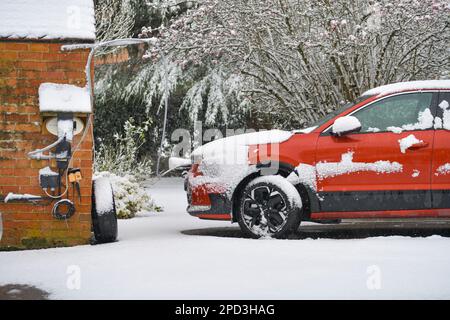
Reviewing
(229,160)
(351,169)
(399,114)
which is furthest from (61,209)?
(399,114)

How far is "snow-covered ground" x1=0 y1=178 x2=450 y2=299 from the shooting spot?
18.3 feet

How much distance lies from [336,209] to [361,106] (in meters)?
1.21

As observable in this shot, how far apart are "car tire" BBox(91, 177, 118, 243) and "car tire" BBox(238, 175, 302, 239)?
1.42m

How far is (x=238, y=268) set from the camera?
652 centimetres

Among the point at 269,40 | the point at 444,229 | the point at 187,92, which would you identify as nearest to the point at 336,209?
the point at 444,229

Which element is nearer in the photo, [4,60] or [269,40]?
[4,60]

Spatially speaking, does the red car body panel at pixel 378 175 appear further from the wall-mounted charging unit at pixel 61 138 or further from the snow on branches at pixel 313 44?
the snow on branches at pixel 313 44

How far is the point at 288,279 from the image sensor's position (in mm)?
5988

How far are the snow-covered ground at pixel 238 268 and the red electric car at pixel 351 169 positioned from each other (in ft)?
1.15

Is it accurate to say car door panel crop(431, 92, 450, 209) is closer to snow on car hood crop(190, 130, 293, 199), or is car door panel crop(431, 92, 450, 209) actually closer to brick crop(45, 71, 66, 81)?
snow on car hood crop(190, 130, 293, 199)

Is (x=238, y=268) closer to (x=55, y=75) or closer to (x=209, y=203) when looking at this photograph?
(x=209, y=203)

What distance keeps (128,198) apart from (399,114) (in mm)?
5234
